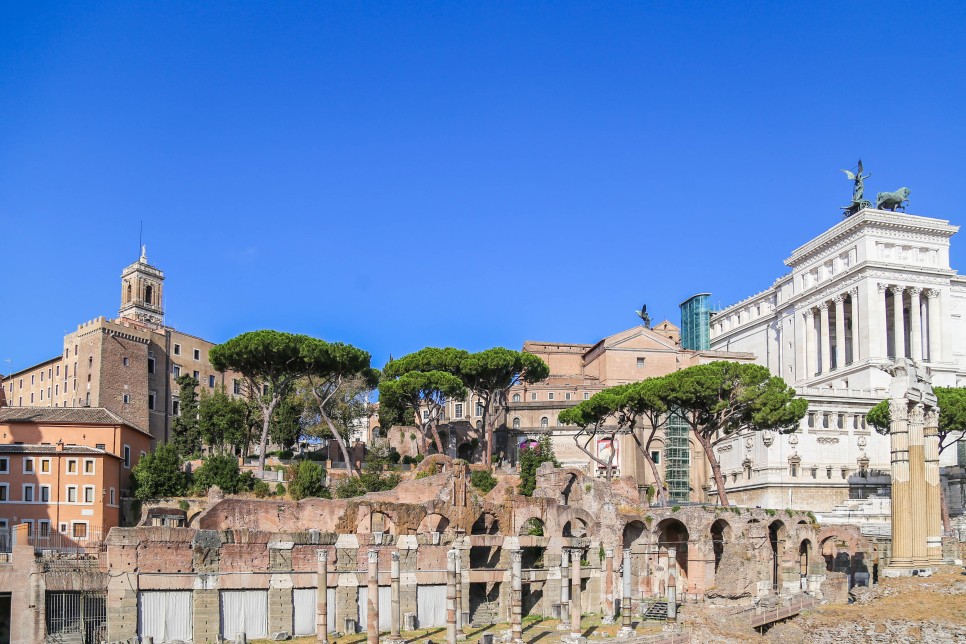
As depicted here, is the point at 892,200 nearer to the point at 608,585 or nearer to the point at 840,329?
the point at 840,329

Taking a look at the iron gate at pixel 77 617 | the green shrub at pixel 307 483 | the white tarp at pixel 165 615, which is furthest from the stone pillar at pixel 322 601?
the green shrub at pixel 307 483

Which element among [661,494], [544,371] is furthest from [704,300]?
[661,494]

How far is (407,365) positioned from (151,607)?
3318cm

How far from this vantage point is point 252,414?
68.8m

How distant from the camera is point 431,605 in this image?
1752 inches

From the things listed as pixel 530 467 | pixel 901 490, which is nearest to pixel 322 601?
pixel 901 490

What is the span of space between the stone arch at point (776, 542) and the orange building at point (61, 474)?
32.0 metres

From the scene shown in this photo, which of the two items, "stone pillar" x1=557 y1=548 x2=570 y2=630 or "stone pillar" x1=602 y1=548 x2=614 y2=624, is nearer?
"stone pillar" x1=557 y1=548 x2=570 y2=630

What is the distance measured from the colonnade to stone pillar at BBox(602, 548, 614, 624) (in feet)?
122

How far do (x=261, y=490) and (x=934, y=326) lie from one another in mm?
51709

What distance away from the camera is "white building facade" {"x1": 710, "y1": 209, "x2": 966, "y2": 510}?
229 ft

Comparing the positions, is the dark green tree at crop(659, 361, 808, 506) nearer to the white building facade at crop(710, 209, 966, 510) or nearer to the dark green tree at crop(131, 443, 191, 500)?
the white building facade at crop(710, 209, 966, 510)

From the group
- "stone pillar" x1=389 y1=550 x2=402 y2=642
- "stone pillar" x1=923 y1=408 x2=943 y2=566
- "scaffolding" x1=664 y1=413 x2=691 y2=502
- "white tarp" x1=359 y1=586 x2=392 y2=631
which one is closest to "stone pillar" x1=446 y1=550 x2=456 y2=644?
"stone pillar" x1=389 y1=550 x2=402 y2=642

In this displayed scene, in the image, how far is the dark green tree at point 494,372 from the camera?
6906 cm
